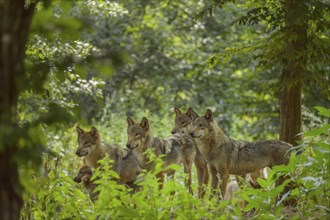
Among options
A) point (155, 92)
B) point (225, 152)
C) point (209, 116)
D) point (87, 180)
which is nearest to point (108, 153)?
point (87, 180)

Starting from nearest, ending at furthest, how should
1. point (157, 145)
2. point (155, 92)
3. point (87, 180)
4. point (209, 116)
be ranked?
point (87, 180)
point (209, 116)
point (157, 145)
point (155, 92)

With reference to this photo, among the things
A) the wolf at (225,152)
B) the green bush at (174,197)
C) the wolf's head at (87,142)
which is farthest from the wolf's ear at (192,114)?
the green bush at (174,197)

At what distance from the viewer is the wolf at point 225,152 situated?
11172mm

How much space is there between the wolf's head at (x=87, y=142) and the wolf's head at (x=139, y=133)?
0.47m

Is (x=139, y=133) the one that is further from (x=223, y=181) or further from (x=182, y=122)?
(x=223, y=181)

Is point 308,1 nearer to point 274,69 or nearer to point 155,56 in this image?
point 274,69

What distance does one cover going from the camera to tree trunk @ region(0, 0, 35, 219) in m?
5.04

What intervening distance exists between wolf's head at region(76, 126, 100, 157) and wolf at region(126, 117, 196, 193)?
464mm

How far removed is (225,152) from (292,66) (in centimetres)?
161

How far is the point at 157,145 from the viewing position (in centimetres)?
1191

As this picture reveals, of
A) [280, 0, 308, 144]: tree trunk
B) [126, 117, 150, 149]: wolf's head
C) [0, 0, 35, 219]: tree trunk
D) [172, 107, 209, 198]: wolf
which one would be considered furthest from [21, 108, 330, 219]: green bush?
[172, 107, 209, 198]: wolf

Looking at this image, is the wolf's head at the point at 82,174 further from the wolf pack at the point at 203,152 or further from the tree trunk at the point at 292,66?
the tree trunk at the point at 292,66

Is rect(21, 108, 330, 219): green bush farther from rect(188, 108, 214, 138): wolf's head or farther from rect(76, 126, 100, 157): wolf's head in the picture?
rect(188, 108, 214, 138): wolf's head

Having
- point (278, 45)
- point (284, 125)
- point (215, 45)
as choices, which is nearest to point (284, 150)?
point (284, 125)
